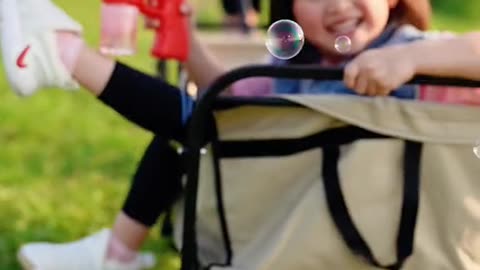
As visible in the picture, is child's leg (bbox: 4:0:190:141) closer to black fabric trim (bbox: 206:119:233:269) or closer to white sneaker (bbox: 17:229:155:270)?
black fabric trim (bbox: 206:119:233:269)

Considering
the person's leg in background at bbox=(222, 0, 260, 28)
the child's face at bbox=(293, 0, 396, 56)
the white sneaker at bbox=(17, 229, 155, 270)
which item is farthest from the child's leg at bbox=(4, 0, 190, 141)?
the person's leg in background at bbox=(222, 0, 260, 28)

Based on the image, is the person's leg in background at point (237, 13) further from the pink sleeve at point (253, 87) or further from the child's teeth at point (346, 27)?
the child's teeth at point (346, 27)

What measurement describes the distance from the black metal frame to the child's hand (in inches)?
0.7

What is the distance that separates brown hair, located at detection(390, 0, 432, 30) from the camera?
163 centimetres

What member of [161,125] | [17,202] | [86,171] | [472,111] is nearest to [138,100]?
[161,125]

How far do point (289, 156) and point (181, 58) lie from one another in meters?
0.36

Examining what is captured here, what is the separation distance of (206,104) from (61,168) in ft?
4.13

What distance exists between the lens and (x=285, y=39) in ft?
5.05

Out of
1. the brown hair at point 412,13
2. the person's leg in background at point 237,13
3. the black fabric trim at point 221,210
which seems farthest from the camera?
the person's leg in background at point 237,13

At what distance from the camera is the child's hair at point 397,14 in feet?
5.38

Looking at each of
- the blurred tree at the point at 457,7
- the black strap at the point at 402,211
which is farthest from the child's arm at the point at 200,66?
the blurred tree at the point at 457,7

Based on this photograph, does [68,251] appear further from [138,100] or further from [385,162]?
[385,162]

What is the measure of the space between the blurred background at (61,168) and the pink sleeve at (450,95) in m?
0.67

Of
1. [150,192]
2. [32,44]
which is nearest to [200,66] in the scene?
[150,192]
